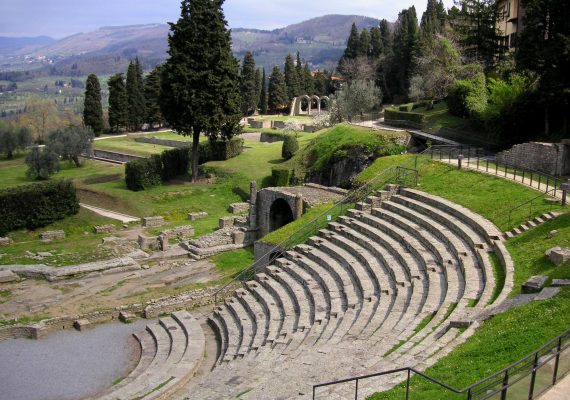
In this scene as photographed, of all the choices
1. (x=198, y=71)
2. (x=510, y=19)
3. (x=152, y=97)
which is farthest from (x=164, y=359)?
(x=152, y=97)

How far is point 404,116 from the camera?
157ft

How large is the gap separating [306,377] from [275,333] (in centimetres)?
564

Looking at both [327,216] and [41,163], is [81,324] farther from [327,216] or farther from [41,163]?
[41,163]

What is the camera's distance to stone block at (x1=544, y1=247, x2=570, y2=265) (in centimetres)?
1795

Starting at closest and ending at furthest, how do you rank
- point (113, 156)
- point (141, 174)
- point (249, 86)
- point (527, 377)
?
1. point (527, 377)
2. point (141, 174)
3. point (113, 156)
4. point (249, 86)

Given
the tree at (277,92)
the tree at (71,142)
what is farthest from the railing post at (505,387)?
the tree at (277,92)

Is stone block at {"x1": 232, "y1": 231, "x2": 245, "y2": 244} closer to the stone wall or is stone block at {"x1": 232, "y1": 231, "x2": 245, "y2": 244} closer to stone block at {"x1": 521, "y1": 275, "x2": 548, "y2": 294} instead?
the stone wall

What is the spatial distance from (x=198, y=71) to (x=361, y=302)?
99.8 ft

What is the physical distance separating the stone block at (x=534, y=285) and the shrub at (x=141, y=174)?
35.6 m

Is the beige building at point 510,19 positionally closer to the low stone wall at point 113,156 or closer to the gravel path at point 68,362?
the low stone wall at point 113,156

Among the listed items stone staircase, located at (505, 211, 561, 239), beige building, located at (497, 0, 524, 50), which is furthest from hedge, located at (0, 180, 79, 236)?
beige building, located at (497, 0, 524, 50)

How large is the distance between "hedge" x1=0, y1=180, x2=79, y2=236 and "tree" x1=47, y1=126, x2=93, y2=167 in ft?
64.5

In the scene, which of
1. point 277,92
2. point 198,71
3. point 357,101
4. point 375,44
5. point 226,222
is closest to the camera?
point 226,222

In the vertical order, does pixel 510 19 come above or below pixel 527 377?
above
